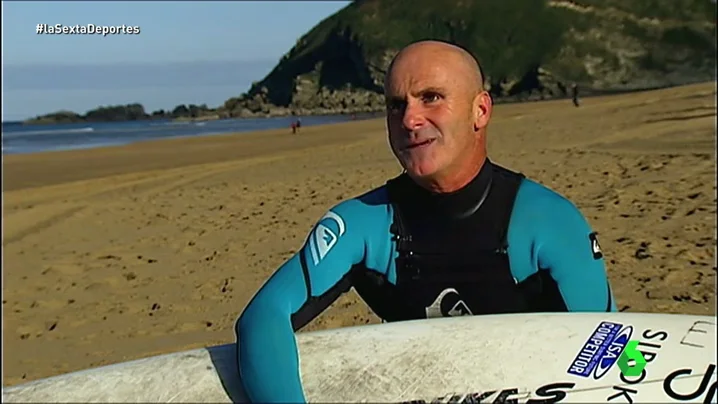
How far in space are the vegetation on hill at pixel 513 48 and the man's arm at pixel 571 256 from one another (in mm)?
61217

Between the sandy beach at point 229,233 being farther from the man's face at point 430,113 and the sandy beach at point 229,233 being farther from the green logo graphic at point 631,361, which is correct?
the man's face at point 430,113

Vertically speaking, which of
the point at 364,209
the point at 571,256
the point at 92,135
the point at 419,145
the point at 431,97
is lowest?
the point at 92,135

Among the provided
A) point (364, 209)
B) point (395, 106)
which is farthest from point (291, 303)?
point (395, 106)

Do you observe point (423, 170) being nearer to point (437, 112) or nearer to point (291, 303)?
point (437, 112)

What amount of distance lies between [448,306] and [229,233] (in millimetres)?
5352

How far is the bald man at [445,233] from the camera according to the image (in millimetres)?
1876

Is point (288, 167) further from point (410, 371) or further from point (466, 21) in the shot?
point (466, 21)

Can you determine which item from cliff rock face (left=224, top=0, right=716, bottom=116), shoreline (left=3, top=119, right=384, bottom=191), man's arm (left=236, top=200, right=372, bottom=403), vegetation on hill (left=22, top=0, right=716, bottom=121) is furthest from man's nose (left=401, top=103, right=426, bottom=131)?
cliff rock face (left=224, top=0, right=716, bottom=116)

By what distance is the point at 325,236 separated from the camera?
6.35 feet

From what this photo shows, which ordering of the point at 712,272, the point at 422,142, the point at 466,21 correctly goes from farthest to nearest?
the point at 466,21 < the point at 712,272 < the point at 422,142

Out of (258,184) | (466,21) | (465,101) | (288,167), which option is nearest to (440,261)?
(465,101)

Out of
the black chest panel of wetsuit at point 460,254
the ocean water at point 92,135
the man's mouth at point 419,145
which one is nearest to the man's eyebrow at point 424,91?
the man's mouth at point 419,145

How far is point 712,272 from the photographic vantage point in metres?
4.51

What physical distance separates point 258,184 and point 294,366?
9186 mm
